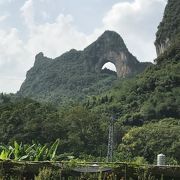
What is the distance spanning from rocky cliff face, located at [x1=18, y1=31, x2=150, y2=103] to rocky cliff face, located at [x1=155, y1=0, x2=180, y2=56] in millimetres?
25429

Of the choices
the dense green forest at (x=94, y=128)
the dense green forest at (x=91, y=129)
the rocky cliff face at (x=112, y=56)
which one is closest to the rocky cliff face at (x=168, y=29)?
the rocky cliff face at (x=112, y=56)

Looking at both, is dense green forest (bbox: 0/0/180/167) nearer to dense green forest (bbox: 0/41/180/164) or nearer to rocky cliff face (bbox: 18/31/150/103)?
dense green forest (bbox: 0/41/180/164)

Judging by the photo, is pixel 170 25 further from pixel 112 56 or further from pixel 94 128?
pixel 94 128

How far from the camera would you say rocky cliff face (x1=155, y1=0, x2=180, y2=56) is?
115 m

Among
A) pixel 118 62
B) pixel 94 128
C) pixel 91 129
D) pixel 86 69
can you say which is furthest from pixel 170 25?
pixel 91 129

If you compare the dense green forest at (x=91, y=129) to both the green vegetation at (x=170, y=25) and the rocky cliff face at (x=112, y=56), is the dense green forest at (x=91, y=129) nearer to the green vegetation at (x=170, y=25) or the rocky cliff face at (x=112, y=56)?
the green vegetation at (x=170, y=25)

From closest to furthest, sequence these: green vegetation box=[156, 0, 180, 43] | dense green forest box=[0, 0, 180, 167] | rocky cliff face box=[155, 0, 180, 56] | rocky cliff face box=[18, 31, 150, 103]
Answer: dense green forest box=[0, 0, 180, 167], rocky cliff face box=[155, 0, 180, 56], green vegetation box=[156, 0, 180, 43], rocky cliff face box=[18, 31, 150, 103]

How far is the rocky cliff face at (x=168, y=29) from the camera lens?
378 feet

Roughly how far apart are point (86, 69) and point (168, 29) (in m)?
46.2

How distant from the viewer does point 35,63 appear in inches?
7101

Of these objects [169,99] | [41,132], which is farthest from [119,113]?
[41,132]

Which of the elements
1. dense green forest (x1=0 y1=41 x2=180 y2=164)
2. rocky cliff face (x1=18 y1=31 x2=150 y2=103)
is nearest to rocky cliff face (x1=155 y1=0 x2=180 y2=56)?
rocky cliff face (x1=18 y1=31 x2=150 y2=103)

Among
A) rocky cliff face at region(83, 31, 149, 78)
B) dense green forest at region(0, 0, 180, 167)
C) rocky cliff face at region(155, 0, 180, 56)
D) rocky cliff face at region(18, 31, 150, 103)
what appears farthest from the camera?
rocky cliff face at region(83, 31, 149, 78)

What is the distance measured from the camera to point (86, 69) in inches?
6265
